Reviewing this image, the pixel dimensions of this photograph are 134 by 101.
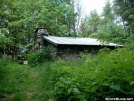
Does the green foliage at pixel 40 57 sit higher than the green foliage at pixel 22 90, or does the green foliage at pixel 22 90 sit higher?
the green foliage at pixel 40 57

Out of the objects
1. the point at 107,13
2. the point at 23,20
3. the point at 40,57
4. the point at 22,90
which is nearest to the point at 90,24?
the point at 107,13

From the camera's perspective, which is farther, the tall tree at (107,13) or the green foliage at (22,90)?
the tall tree at (107,13)

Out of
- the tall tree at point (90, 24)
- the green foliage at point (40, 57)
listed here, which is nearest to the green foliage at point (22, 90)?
the green foliage at point (40, 57)

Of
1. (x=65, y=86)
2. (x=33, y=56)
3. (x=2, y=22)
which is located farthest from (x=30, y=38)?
(x=65, y=86)

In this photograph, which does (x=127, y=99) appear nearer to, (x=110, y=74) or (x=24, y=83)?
(x=110, y=74)

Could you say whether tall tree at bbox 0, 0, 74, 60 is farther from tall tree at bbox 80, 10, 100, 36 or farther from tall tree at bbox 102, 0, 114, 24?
tall tree at bbox 102, 0, 114, 24

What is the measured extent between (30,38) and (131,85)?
1710 centimetres

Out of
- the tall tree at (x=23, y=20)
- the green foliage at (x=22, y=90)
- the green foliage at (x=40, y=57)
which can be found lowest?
the green foliage at (x=22, y=90)

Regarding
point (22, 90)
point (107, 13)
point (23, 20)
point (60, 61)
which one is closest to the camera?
point (22, 90)

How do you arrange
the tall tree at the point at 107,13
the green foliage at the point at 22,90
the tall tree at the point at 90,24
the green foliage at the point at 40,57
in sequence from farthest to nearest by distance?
the tall tree at the point at 107,13 → the tall tree at the point at 90,24 → the green foliage at the point at 40,57 → the green foliage at the point at 22,90

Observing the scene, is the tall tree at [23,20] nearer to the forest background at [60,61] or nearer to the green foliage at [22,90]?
the forest background at [60,61]

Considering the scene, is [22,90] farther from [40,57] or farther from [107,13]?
[107,13]

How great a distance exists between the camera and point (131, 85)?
2.21 meters

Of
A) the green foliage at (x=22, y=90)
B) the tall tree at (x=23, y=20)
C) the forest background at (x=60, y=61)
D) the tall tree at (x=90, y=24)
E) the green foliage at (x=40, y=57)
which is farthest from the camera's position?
the tall tree at (x=90, y=24)
